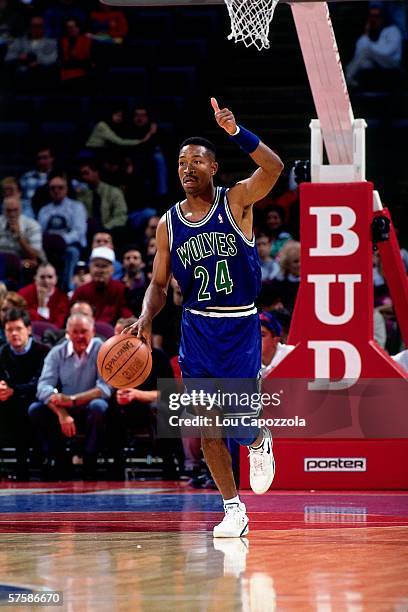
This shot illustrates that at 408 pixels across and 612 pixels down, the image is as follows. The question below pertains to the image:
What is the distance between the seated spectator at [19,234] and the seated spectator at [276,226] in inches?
97.1

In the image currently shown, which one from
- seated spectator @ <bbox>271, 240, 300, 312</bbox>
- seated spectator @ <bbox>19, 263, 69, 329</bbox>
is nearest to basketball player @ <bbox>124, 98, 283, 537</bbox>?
seated spectator @ <bbox>271, 240, 300, 312</bbox>

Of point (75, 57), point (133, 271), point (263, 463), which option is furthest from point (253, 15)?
point (75, 57)

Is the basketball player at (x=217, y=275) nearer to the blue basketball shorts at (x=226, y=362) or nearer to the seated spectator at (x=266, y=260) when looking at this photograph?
the blue basketball shorts at (x=226, y=362)

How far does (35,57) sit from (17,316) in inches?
290

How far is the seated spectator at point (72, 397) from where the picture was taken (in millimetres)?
9867

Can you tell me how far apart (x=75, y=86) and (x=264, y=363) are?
25.5 ft

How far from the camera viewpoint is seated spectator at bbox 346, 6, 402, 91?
1530 centimetres

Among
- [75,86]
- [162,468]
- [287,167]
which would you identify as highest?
[75,86]

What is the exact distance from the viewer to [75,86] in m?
16.4

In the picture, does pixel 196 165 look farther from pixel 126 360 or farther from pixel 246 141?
pixel 126 360

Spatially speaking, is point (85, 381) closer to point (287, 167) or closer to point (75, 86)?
point (287, 167)

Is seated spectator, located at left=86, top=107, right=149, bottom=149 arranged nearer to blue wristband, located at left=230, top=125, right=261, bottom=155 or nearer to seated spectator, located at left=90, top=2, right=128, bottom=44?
seated spectator, located at left=90, top=2, right=128, bottom=44

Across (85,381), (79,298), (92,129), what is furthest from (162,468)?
(92,129)

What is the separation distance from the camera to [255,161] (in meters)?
6.30
